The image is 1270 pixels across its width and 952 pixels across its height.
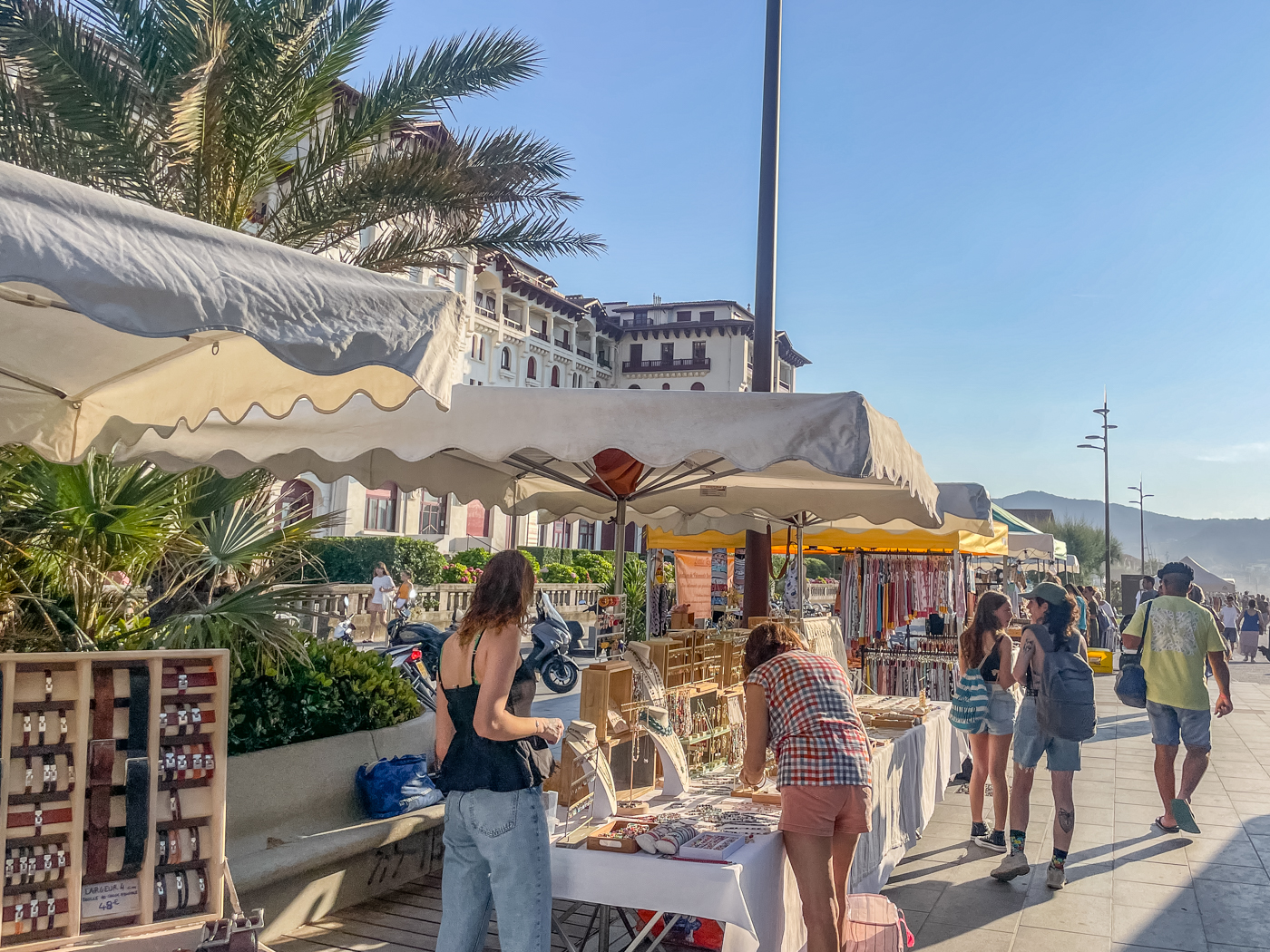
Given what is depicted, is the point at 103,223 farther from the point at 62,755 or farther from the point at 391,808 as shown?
the point at 391,808

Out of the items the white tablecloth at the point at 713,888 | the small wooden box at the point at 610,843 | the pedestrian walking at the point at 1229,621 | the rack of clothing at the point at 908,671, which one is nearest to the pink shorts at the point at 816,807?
the white tablecloth at the point at 713,888

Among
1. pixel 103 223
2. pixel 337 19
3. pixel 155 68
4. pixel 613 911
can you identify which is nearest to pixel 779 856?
pixel 613 911

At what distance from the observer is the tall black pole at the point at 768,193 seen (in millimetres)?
8617

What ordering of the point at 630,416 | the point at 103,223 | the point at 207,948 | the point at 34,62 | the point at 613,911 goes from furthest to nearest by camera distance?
the point at 34,62 → the point at 613,911 → the point at 630,416 → the point at 207,948 → the point at 103,223

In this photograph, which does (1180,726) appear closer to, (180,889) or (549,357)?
(180,889)

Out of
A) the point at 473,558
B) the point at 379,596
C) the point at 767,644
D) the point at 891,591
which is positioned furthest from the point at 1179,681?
the point at 473,558

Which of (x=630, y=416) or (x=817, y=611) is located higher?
(x=630, y=416)

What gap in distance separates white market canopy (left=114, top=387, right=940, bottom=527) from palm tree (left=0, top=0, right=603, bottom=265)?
4.30 m

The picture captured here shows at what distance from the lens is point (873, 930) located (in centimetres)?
400

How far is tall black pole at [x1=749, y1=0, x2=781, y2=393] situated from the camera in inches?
339

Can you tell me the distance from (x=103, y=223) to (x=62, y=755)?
206 centimetres

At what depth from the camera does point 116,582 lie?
5.25 meters

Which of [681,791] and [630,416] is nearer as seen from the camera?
[630,416]

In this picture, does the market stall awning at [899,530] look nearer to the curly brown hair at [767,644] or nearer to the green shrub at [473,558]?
the curly brown hair at [767,644]
